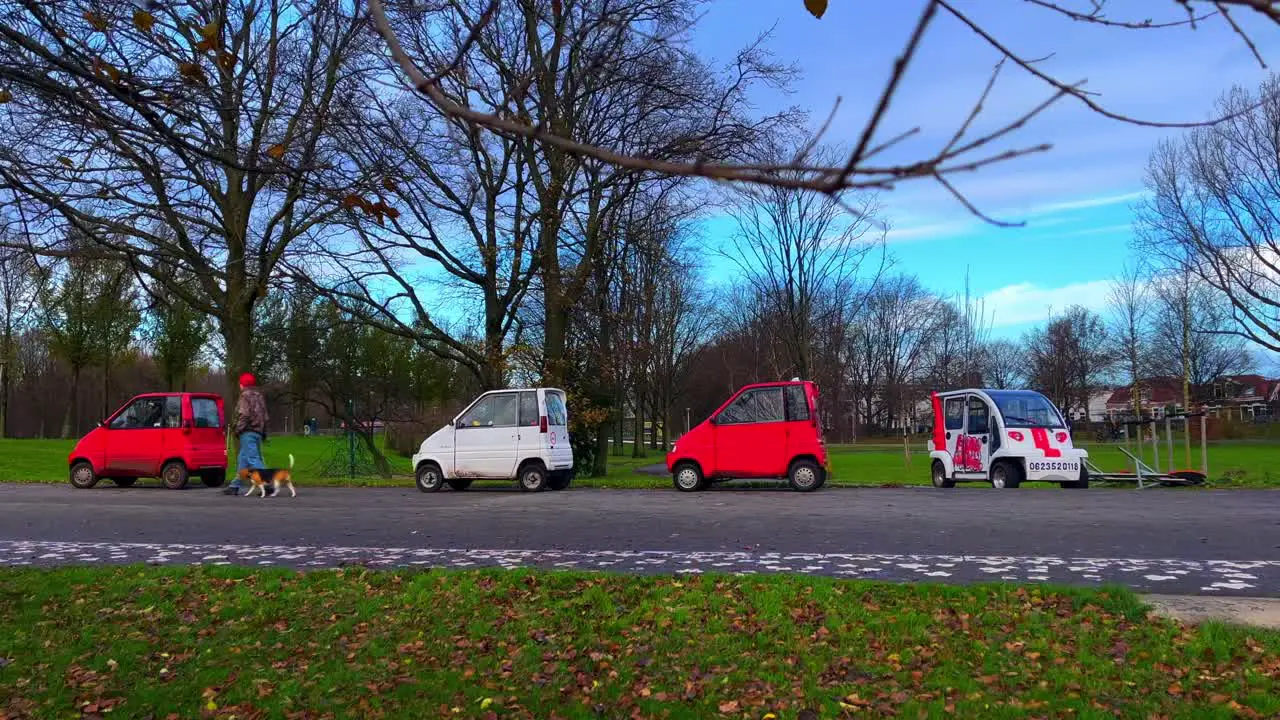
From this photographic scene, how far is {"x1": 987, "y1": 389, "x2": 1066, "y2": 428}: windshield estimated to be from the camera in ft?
55.4

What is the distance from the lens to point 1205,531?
930 cm

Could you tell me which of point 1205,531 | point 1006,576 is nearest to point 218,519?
point 1006,576

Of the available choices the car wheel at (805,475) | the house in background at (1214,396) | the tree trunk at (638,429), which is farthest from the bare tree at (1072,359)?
the car wheel at (805,475)

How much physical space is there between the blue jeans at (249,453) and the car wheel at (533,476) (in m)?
4.52

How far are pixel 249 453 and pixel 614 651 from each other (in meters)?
12.1

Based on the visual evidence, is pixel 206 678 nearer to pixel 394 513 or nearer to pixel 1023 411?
pixel 394 513

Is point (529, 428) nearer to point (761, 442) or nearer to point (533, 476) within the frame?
point (533, 476)

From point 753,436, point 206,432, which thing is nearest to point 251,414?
point 206,432

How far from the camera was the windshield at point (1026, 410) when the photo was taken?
16.9 m

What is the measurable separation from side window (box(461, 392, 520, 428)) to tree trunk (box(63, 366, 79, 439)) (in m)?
38.2

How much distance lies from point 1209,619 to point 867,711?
255 cm

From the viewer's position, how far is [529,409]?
16641mm

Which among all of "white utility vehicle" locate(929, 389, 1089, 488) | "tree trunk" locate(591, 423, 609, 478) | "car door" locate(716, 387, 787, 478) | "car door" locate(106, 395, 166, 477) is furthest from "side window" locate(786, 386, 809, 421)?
"car door" locate(106, 395, 166, 477)

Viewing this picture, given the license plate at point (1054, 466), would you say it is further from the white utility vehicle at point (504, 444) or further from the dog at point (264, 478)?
the dog at point (264, 478)
